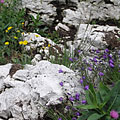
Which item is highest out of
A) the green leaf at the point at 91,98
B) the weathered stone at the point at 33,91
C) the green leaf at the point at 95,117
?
the green leaf at the point at 91,98

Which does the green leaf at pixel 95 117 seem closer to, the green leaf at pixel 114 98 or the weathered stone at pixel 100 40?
the green leaf at pixel 114 98

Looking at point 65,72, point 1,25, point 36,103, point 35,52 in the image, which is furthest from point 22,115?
point 1,25

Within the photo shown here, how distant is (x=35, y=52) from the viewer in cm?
401

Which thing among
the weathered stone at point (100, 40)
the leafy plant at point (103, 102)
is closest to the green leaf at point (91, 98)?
the leafy plant at point (103, 102)

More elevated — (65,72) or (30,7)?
(30,7)

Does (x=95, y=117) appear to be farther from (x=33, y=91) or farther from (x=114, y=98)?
(x=33, y=91)

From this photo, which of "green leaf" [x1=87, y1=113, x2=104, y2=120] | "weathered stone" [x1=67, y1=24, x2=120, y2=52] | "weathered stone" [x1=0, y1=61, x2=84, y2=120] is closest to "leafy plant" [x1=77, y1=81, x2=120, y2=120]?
"green leaf" [x1=87, y1=113, x2=104, y2=120]

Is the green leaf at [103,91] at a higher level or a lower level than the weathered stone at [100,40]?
higher

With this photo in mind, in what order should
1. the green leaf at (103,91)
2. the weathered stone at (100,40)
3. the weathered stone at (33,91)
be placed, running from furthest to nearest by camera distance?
1. the weathered stone at (100,40)
2. the weathered stone at (33,91)
3. the green leaf at (103,91)

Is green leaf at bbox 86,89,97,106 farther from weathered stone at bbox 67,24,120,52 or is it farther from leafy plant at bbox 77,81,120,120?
weathered stone at bbox 67,24,120,52

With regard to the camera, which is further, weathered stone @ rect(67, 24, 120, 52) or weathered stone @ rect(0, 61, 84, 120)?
weathered stone @ rect(67, 24, 120, 52)

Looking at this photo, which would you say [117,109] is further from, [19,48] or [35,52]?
[19,48]

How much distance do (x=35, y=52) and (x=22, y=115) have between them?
209 cm

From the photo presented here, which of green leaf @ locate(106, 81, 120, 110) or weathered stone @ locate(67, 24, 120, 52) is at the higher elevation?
green leaf @ locate(106, 81, 120, 110)
